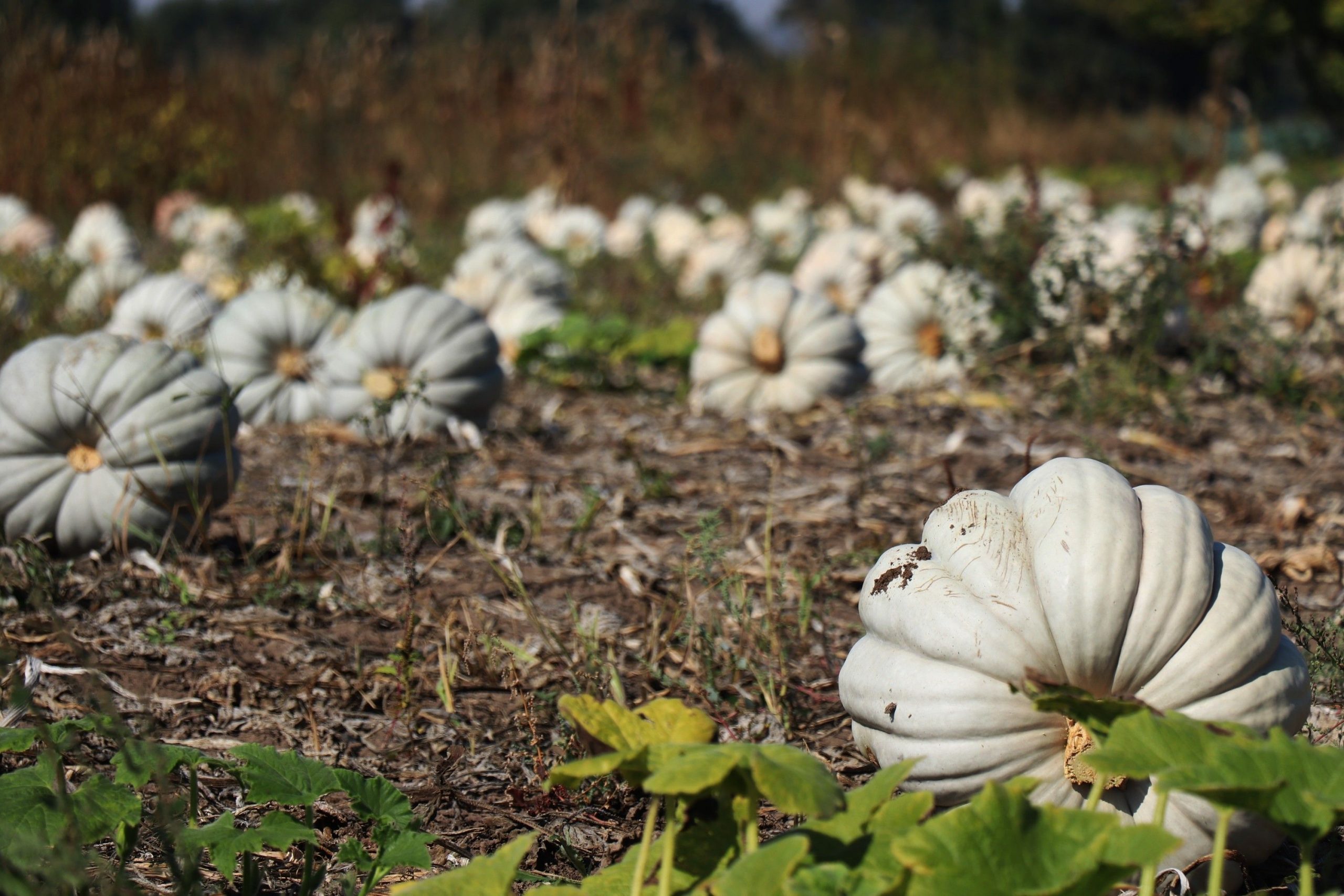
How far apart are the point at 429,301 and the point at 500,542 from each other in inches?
48.9

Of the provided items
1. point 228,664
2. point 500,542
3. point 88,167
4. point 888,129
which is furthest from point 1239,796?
point 888,129

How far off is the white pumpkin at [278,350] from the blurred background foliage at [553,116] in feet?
11.2

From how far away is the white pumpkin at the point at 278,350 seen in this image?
4051 millimetres

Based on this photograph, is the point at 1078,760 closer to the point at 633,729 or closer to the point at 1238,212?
the point at 633,729

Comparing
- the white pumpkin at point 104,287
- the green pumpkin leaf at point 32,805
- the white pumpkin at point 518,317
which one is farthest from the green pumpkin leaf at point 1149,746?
the white pumpkin at point 104,287

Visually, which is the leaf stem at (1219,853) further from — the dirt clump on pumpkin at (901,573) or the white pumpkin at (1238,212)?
the white pumpkin at (1238,212)

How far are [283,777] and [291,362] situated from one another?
287 cm

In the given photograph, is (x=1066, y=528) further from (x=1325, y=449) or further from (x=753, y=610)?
(x=1325, y=449)

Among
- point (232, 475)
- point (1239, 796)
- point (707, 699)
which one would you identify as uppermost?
point (1239, 796)

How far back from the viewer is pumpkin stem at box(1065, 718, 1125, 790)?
1632 millimetres

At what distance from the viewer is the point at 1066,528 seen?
5.73 ft

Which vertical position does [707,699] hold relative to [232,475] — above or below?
below

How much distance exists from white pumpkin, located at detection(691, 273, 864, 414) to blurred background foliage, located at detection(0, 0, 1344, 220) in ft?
11.9

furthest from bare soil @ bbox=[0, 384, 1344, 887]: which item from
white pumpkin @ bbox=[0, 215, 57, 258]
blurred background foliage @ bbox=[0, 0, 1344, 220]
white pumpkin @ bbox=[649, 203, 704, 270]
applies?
white pumpkin @ bbox=[0, 215, 57, 258]
